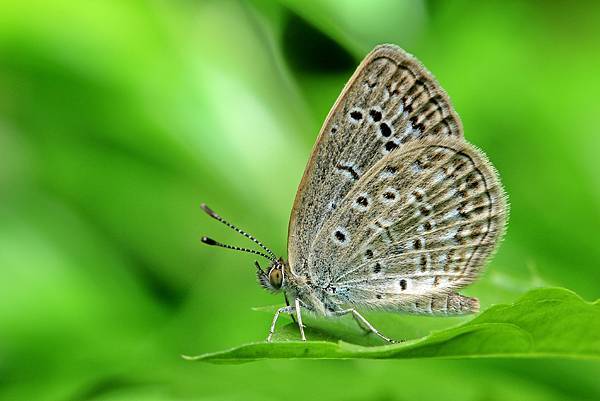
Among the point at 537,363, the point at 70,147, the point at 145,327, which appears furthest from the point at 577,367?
the point at 70,147

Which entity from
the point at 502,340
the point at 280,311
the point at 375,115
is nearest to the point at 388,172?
the point at 375,115

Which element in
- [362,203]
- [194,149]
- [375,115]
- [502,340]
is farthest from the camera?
[194,149]

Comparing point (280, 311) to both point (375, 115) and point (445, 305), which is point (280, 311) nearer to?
point (445, 305)

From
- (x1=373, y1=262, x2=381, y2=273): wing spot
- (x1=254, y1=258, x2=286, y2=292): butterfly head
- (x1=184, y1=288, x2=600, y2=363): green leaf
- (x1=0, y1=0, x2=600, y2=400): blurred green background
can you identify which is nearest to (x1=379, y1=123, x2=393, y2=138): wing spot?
(x1=373, y1=262, x2=381, y2=273): wing spot

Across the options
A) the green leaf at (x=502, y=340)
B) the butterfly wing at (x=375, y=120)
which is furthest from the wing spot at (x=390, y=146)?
the green leaf at (x=502, y=340)

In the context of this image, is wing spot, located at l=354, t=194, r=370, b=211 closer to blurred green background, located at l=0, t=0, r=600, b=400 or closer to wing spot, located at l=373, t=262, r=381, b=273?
wing spot, located at l=373, t=262, r=381, b=273

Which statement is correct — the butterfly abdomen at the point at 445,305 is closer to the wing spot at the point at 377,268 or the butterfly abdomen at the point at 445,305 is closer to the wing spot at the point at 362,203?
the wing spot at the point at 377,268

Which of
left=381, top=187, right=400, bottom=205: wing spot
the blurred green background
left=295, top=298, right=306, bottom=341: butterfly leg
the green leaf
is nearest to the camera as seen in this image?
the green leaf
